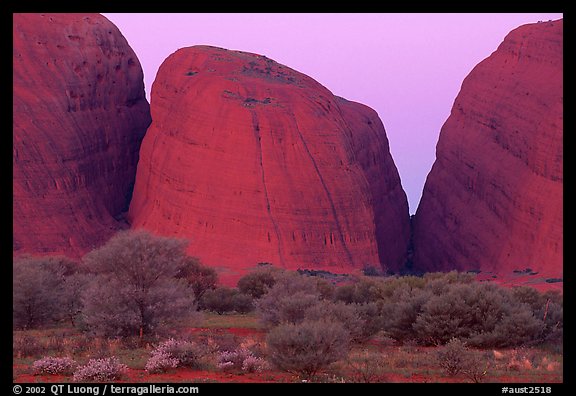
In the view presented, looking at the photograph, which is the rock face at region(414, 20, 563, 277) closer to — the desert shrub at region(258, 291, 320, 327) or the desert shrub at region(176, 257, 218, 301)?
the desert shrub at region(176, 257, 218, 301)

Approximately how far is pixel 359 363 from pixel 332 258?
110 feet

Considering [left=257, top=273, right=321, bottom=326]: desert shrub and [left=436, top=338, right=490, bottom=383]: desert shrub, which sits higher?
[left=257, top=273, right=321, bottom=326]: desert shrub


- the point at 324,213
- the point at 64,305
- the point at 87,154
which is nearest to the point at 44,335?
the point at 64,305

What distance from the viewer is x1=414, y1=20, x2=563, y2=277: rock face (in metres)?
53.1

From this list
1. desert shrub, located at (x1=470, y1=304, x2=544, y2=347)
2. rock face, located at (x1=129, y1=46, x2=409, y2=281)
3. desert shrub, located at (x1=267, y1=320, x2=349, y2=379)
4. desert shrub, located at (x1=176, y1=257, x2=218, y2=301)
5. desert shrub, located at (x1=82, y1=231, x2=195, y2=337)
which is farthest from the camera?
rock face, located at (x1=129, y1=46, x2=409, y2=281)

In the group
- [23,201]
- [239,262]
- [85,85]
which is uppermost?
[85,85]

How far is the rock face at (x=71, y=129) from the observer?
54.5 m

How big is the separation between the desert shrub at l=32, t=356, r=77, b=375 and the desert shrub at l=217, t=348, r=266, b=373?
2731 millimetres

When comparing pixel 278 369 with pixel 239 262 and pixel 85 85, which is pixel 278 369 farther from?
pixel 85 85

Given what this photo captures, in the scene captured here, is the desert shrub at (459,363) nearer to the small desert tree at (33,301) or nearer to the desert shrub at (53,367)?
the desert shrub at (53,367)

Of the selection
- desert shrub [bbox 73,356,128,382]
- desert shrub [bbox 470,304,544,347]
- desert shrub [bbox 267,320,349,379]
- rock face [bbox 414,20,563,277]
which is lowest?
desert shrub [bbox 470,304,544,347]

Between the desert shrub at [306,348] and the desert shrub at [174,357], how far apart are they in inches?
64.4

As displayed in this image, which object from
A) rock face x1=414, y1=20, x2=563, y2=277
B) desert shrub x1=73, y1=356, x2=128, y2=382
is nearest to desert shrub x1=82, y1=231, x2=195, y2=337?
desert shrub x1=73, y1=356, x2=128, y2=382

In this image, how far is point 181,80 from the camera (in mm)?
57812
